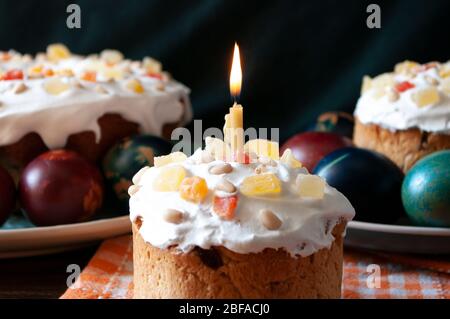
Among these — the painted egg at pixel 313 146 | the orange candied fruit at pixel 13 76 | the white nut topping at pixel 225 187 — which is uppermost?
the orange candied fruit at pixel 13 76

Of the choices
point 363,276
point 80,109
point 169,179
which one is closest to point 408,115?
point 363,276

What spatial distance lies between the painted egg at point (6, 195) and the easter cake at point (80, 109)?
13cm

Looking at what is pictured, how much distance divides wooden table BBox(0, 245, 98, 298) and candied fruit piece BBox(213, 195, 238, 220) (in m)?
0.48

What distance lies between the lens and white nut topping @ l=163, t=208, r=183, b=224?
1.07m

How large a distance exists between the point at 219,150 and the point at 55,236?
0.48 m

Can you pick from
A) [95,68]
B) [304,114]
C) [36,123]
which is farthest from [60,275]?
[304,114]

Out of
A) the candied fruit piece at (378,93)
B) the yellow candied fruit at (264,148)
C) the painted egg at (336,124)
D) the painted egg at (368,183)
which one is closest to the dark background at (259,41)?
the painted egg at (336,124)

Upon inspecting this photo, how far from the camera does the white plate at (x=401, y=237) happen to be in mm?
1483

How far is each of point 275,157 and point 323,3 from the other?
149 cm

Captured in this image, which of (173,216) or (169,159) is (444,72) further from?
(173,216)

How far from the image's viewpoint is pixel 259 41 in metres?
2.70

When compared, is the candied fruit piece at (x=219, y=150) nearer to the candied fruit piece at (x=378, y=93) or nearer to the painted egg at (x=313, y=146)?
the painted egg at (x=313, y=146)

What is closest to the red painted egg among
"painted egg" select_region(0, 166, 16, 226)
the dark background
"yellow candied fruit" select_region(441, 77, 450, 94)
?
"painted egg" select_region(0, 166, 16, 226)

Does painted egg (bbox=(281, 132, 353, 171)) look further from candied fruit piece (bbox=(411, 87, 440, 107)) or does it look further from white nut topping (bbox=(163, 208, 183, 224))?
white nut topping (bbox=(163, 208, 183, 224))
